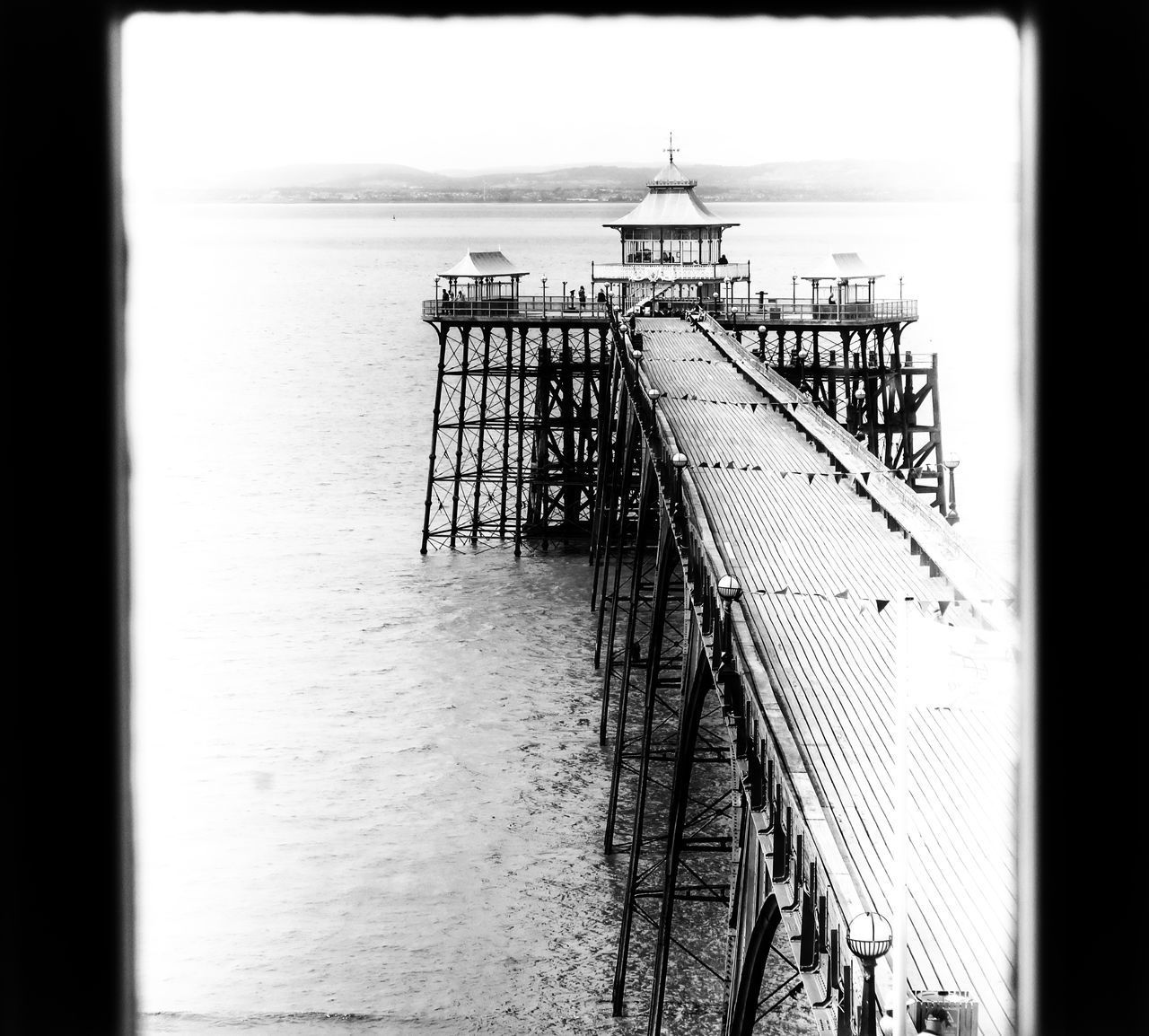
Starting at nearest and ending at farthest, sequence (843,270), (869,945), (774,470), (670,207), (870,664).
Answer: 1. (869,945)
2. (870,664)
3. (774,470)
4. (843,270)
5. (670,207)

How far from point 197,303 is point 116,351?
17562 cm

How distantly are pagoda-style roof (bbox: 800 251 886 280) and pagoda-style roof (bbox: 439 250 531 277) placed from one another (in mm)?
9107

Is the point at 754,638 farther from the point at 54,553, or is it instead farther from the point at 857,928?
the point at 54,553

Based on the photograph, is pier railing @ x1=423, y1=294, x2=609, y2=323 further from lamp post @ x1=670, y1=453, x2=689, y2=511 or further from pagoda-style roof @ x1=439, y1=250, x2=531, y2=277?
lamp post @ x1=670, y1=453, x2=689, y2=511

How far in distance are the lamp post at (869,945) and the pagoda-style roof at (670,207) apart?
159 ft

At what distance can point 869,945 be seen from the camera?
7.60 m

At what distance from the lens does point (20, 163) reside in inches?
208

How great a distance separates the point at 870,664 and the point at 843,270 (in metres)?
35.3

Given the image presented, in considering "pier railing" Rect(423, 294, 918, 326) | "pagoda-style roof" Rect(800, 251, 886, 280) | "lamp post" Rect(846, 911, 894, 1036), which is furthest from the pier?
"pagoda-style roof" Rect(800, 251, 886, 280)

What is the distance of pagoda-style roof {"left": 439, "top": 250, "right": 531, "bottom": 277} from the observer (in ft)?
163

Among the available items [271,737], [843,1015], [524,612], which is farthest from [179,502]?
[843,1015]

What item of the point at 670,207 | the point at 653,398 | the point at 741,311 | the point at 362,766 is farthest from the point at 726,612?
the point at 670,207

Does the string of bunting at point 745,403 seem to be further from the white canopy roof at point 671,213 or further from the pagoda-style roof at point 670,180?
the pagoda-style roof at point 670,180

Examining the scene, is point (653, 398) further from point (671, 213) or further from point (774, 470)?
point (671, 213)
